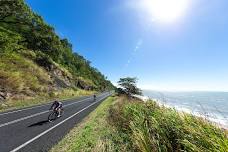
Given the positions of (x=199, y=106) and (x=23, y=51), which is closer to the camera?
(x=23, y=51)

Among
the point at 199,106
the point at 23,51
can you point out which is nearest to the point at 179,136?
the point at 23,51

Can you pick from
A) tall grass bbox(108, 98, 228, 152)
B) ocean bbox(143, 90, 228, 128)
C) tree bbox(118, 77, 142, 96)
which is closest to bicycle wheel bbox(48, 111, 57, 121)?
ocean bbox(143, 90, 228, 128)

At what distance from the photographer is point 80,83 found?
73.1 metres

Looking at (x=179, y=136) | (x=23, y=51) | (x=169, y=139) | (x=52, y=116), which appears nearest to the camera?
(x=179, y=136)

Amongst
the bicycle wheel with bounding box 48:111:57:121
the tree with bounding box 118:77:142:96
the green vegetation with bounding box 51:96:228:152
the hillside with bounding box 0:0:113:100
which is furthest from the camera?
the tree with bounding box 118:77:142:96

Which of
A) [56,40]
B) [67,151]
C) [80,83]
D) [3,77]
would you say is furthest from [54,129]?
[80,83]

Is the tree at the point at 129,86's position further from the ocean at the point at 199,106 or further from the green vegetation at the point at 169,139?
the green vegetation at the point at 169,139

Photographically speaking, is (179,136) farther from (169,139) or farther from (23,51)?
(23,51)

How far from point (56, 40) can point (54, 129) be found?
27282 millimetres

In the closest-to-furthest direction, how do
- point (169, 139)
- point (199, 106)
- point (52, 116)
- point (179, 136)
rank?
point (179, 136) → point (169, 139) → point (52, 116) → point (199, 106)

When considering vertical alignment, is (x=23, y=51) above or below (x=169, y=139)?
above

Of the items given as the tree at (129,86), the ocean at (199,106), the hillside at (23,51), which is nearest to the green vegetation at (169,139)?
the ocean at (199,106)

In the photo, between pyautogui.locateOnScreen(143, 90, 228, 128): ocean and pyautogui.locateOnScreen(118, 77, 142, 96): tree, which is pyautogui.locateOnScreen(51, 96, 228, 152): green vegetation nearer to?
pyautogui.locateOnScreen(143, 90, 228, 128): ocean

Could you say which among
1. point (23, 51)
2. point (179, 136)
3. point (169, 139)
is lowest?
point (169, 139)
